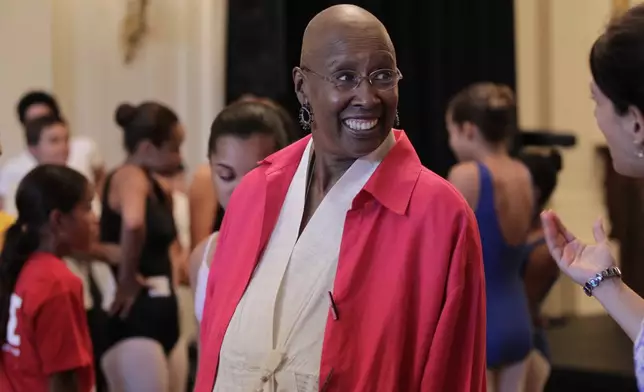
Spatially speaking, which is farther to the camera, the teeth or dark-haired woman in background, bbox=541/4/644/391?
the teeth

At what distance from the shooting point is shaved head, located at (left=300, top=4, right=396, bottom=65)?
5.34 ft

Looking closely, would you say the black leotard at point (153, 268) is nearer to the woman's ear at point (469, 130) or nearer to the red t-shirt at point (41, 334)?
the red t-shirt at point (41, 334)

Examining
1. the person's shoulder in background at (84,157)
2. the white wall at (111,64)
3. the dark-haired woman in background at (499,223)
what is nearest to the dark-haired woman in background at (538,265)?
the dark-haired woman in background at (499,223)

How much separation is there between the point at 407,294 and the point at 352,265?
10 cm

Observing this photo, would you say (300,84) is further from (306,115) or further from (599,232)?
(599,232)

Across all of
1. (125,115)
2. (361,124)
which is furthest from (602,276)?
(125,115)

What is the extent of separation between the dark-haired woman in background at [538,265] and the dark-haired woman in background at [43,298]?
134 cm

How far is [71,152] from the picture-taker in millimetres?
4621

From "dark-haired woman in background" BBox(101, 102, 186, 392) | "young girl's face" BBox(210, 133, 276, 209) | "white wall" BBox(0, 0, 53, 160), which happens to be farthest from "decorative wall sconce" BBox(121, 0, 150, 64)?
"young girl's face" BBox(210, 133, 276, 209)

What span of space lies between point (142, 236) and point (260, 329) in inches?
62.2

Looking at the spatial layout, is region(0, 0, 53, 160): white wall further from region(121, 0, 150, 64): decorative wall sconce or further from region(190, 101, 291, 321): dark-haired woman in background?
region(190, 101, 291, 321): dark-haired woman in background

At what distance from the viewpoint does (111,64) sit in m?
5.34

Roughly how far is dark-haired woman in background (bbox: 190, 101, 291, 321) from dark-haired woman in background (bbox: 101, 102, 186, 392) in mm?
763

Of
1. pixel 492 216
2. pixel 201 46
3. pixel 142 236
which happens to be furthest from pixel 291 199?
pixel 201 46
